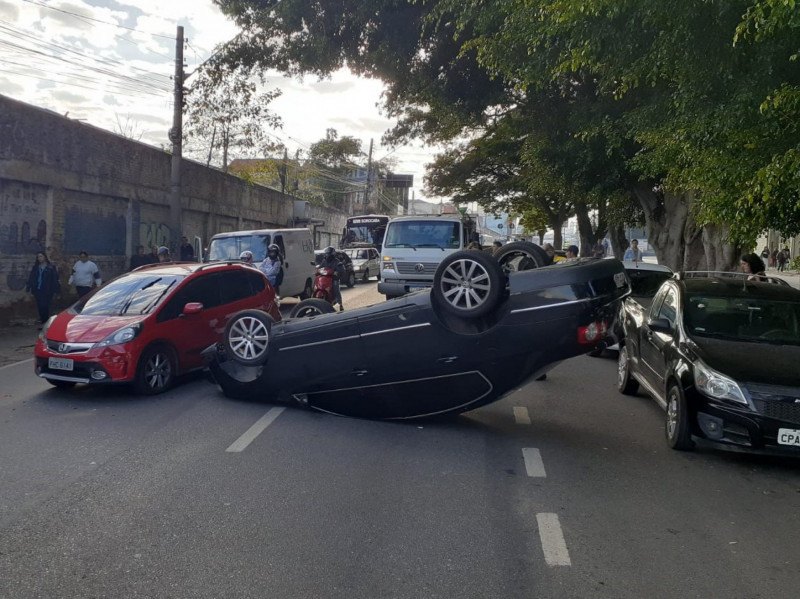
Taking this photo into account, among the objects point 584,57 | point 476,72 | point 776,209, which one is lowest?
point 776,209

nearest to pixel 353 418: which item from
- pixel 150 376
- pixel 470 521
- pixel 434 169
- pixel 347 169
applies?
pixel 150 376

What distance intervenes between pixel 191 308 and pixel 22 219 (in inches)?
440

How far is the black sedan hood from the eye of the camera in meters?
6.84

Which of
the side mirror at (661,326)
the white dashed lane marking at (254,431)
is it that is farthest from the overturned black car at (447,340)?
the side mirror at (661,326)

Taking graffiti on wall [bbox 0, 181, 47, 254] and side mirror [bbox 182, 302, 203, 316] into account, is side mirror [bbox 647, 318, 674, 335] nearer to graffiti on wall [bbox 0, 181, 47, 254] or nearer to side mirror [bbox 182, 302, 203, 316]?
side mirror [bbox 182, 302, 203, 316]

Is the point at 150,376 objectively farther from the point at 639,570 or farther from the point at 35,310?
the point at 35,310

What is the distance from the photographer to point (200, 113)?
77.2 ft

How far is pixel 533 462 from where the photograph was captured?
6.97 metres

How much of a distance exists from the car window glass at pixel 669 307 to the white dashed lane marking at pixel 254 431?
170 inches

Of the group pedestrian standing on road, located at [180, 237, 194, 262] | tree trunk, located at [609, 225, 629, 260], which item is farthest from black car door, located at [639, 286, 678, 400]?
tree trunk, located at [609, 225, 629, 260]

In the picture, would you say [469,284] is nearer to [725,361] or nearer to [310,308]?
[725,361]

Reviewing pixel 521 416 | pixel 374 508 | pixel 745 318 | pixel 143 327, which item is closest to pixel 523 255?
pixel 521 416

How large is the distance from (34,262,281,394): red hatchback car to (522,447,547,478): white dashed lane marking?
4625mm

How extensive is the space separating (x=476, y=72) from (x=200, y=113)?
8969 millimetres
